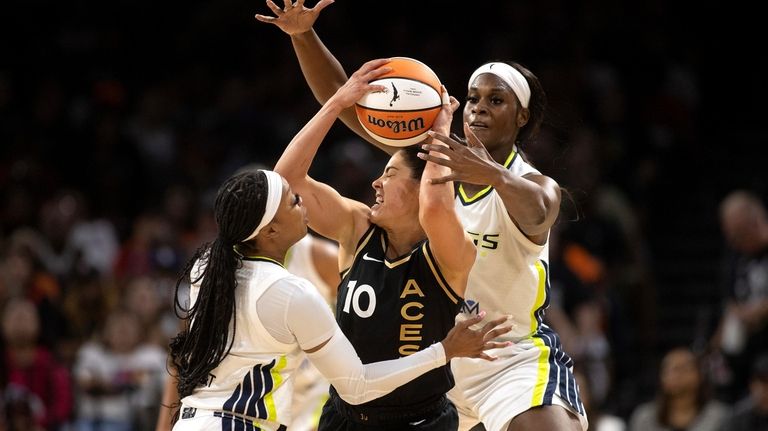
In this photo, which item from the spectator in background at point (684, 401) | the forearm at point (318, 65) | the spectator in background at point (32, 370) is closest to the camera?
the forearm at point (318, 65)

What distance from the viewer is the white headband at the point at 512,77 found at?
18.3 ft

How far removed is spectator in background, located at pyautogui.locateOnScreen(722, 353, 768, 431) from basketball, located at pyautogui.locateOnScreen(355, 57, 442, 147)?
165 inches

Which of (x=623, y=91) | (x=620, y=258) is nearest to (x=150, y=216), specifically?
(x=620, y=258)

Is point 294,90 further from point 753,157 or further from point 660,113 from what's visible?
point 753,157

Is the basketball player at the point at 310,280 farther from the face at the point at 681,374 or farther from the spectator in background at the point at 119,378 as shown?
the face at the point at 681,374

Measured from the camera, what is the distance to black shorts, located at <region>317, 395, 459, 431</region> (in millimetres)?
5184

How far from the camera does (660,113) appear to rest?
548 inches

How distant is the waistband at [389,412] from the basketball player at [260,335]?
374mm

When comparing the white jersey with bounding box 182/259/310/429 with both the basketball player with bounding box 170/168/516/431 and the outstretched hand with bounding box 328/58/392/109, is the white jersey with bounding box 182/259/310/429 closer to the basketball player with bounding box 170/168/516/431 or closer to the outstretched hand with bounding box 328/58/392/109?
the basketball player with bounding box 170/168/516/431

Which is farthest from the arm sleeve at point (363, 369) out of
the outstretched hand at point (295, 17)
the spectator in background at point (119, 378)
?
the spectator in background at point (119, 378)

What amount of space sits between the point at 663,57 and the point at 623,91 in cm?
69

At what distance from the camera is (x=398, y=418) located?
5.19 metres

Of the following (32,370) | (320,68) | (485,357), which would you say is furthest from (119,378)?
(485,357)

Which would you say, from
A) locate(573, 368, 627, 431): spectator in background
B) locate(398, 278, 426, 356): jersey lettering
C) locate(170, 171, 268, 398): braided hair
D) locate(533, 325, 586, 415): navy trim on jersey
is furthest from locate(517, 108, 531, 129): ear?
locate(573, 368, 627, 431): spectator in background
